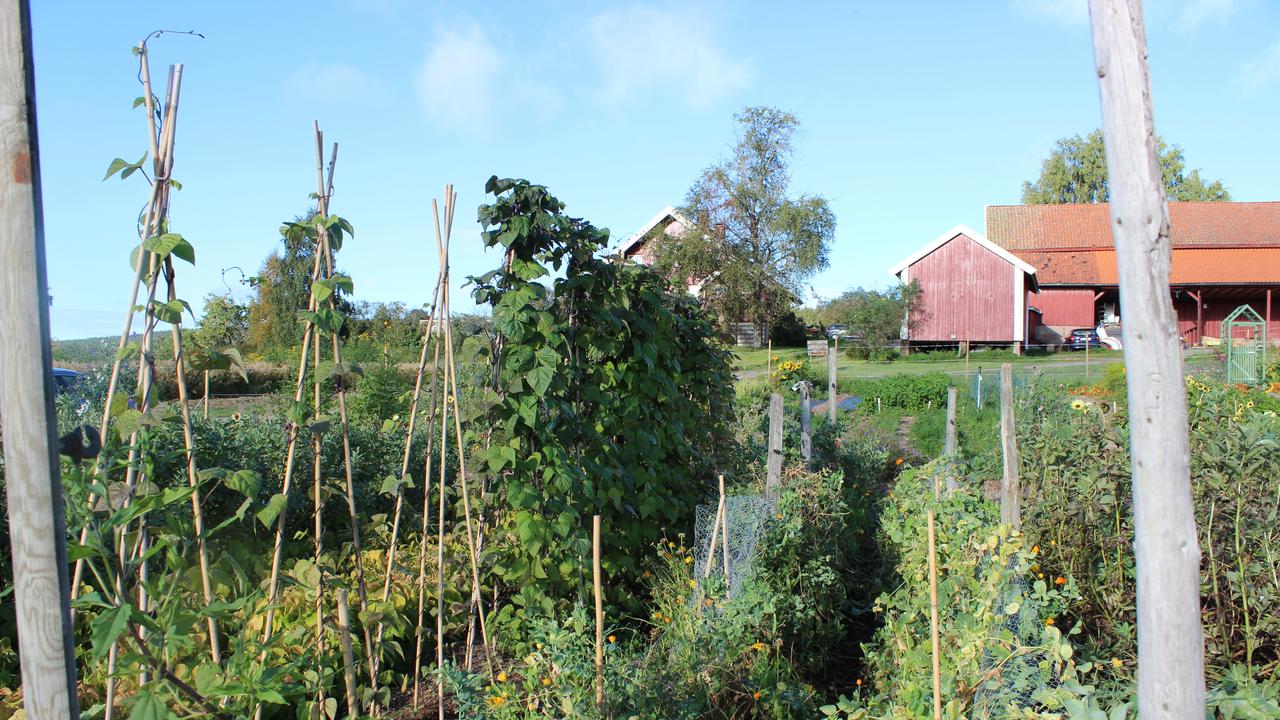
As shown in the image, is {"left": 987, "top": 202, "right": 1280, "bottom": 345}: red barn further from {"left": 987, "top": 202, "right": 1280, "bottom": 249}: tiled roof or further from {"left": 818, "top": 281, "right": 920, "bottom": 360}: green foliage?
{"left": 818, "top": 281, "right": 920, "bottom": 360}: green foliage

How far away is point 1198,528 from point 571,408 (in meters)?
3.18

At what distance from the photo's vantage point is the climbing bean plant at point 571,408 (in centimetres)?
379

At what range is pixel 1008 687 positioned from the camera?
304 centimetres

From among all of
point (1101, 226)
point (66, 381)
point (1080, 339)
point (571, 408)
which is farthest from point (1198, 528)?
point (1101, 226)

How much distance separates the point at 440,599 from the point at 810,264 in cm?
2906

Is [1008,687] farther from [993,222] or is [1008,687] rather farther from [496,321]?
[993,222]

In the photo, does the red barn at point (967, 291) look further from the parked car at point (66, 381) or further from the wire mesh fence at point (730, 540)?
the parked car at point (66, 381)

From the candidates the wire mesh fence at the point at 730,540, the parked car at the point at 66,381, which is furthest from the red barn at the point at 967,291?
the parked car at the point at 66,381

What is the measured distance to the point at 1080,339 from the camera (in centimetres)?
3084

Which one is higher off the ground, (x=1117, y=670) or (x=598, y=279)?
(x=598, y=279)

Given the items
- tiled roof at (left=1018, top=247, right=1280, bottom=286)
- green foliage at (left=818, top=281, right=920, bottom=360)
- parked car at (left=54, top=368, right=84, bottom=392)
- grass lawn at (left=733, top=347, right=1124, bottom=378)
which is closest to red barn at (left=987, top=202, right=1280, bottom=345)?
tiled roof at (left=1018, top=247, right=1280, bottom=286)

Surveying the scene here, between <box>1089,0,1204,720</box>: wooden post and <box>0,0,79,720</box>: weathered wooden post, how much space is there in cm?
196

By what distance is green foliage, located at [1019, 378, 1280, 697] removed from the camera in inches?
148

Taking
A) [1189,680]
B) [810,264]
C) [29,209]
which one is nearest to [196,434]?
[29,209]
